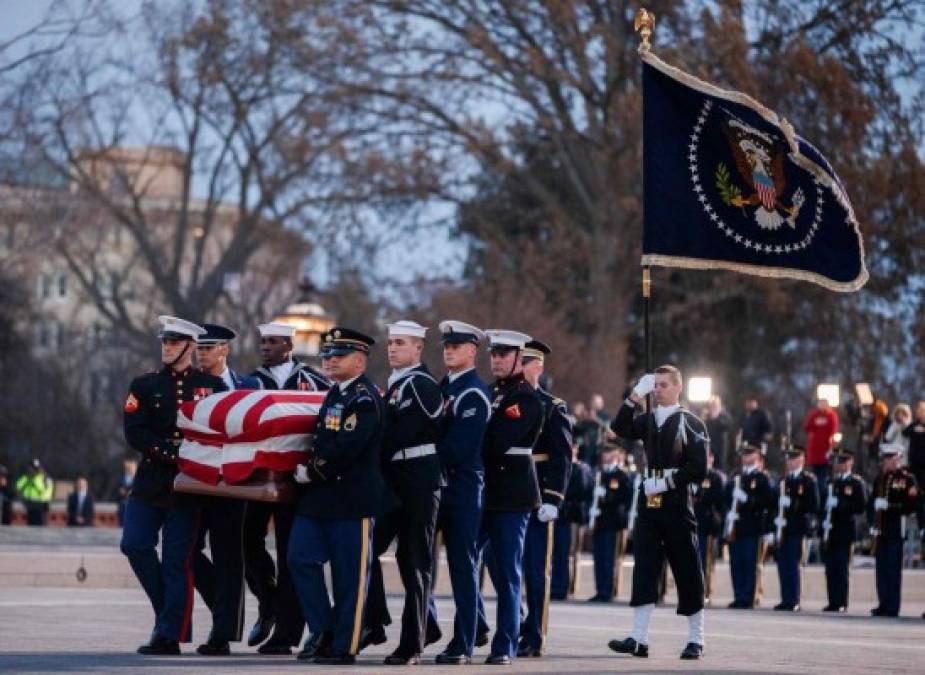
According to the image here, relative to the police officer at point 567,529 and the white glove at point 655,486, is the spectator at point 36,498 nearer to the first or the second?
the police officer at point 567,529

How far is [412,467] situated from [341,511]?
521 mm

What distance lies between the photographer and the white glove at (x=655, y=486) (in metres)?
14.9

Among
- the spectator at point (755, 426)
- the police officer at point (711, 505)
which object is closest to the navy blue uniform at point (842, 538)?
the police officer at point (711, 505)

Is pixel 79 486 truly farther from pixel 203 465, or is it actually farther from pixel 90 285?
pixel 203 465

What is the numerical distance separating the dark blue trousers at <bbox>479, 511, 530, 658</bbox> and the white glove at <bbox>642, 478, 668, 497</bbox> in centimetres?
100

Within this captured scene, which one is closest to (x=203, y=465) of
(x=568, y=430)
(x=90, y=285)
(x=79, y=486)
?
(x=568, y=430)

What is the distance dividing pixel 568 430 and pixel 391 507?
2.50 m

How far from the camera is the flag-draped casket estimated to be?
13.7 m

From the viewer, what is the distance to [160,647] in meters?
14.0

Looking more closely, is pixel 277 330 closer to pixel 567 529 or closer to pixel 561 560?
pixel 567 529

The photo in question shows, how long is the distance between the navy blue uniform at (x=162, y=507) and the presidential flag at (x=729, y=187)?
3155mm

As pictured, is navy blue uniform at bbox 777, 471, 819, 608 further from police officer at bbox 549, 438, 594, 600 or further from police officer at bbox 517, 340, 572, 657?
police officer at bbox 517, 340, 572, 657

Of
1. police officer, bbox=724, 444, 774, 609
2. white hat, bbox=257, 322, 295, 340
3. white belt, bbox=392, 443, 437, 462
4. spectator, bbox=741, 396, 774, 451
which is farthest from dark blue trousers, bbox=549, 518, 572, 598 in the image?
white belt, bbox=392, 443, 437, 462

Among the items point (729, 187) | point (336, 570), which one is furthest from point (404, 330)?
point (729, 187)
